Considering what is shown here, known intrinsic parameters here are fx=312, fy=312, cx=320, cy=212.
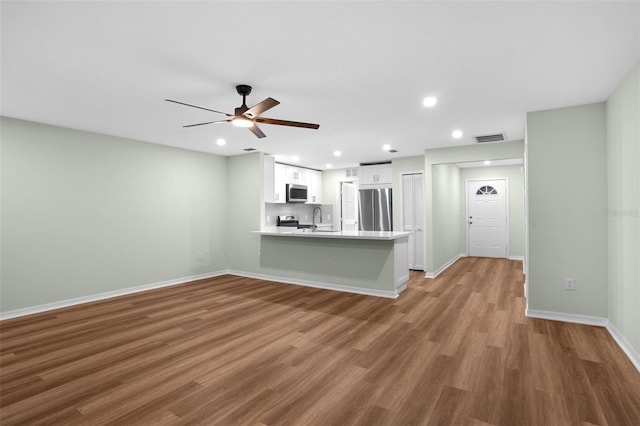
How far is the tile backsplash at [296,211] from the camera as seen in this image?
7330mm

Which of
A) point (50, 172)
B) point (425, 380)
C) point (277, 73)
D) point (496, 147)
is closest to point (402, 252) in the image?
point (496, 147)

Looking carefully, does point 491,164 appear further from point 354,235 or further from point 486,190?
point 354,235

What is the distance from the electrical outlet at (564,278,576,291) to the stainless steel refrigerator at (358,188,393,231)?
3714 millimetres

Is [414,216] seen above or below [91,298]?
above

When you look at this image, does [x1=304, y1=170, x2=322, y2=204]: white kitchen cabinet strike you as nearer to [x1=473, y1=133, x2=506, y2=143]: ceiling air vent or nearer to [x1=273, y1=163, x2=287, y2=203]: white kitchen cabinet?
[x1=273, y1=163, x2=287, y2=203]: white kitchen cabinet

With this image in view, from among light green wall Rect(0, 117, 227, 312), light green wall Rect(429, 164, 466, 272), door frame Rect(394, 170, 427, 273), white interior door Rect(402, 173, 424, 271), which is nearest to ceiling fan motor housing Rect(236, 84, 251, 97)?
light green wall Rect(0, 117, 227, 312)

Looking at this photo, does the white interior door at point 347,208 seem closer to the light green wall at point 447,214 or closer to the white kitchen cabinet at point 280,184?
the white kitchen cabinet at point 280,184

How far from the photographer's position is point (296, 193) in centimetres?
748

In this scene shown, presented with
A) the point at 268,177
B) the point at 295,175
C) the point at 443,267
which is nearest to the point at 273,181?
the point at 268,177

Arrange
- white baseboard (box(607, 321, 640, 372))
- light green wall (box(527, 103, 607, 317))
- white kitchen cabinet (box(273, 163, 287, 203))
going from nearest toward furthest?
white baseboard (box(607, 321, 640, 372))
light green wall (box(527, 103, 607, 317))
white kitchen cabinet (box(273, 163, 287, 203))

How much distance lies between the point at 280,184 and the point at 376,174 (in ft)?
7.51

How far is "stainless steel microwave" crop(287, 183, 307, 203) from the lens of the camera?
730 cm

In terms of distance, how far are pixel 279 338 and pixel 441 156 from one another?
4478 millimetres

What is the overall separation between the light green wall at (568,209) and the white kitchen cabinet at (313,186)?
5.20 metres
